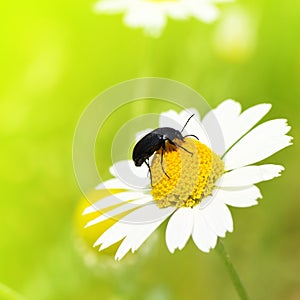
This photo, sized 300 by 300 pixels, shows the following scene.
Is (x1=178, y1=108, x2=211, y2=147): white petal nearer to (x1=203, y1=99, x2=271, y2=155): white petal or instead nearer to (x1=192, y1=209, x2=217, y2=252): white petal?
(x1=203, y1=99, x2=271, y2=155): white petal

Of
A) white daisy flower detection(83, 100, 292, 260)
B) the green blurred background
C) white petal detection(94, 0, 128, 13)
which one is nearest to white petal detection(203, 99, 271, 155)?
white daisy flower detection(83, 100, 292, 260)

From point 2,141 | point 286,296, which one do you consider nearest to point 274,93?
point 286,296

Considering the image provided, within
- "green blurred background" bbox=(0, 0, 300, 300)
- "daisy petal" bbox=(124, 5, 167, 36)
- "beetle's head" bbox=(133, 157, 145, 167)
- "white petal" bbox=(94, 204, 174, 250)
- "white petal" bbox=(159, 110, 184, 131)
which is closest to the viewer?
"white petal" bbox=(94, 204, 174, 250)

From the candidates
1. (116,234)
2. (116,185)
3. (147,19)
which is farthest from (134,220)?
(147,19)

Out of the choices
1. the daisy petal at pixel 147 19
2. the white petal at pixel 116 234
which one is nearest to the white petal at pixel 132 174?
the white petal at pixel 116 234

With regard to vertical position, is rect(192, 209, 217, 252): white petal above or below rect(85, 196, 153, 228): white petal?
below

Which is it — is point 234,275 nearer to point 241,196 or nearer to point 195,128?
point 241,196
